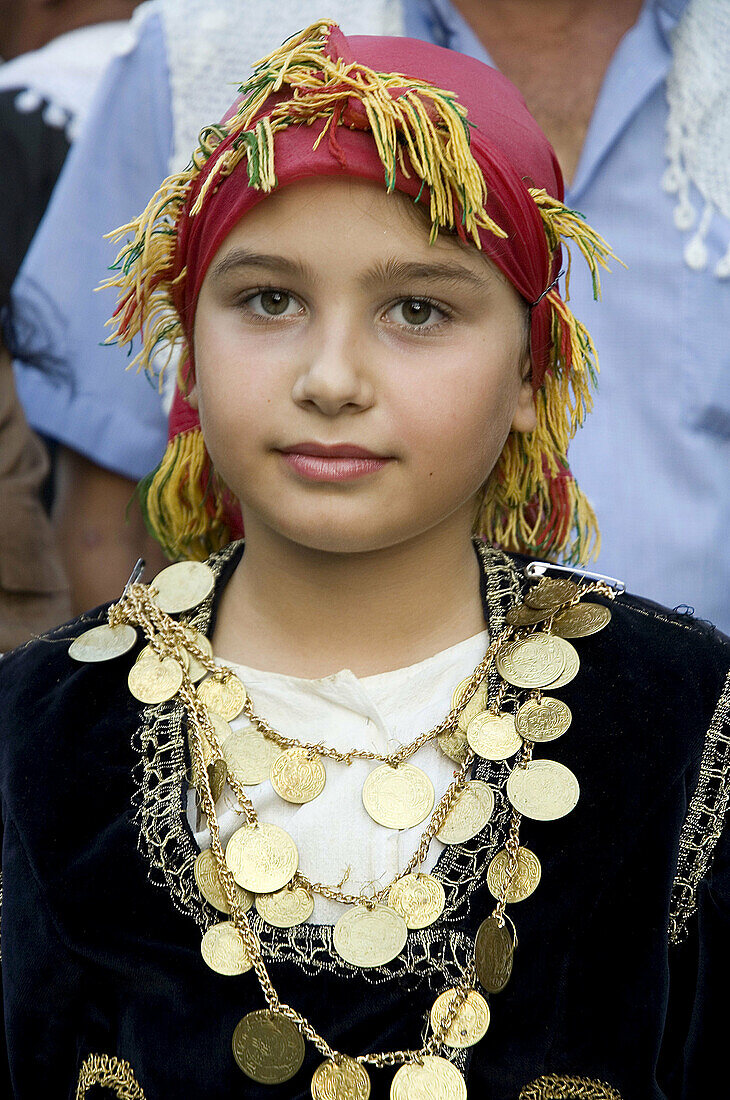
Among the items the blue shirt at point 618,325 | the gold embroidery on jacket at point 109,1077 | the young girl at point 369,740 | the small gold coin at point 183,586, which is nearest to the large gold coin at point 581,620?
the young girl at point 369,740

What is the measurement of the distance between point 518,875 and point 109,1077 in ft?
1.56

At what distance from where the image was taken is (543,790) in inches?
47.5

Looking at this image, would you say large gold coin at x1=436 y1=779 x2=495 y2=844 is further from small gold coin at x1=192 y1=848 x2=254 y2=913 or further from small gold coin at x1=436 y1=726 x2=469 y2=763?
small gold coin at x1=192 y1=848 x2=254 y2=913

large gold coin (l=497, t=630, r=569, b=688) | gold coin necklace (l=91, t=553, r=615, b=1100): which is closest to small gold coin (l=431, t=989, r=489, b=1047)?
gold coin necklace (l=91, t=553, r=615, b=1100)

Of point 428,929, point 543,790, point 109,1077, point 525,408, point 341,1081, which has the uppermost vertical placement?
point 525,408

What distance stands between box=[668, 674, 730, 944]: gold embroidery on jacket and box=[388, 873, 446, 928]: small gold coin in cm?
26

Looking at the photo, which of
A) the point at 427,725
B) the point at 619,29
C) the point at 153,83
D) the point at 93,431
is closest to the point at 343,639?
the point at 427,725

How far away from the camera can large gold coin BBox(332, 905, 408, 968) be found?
1.14m

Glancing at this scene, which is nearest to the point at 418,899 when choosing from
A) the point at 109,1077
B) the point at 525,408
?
the point at 109,1077

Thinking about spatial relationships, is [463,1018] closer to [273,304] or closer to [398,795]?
[398,795]

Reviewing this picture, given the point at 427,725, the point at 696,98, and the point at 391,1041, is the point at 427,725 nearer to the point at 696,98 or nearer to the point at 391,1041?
the point at 391,1041

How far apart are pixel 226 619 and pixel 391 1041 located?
533 mm

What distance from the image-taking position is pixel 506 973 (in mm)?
1139

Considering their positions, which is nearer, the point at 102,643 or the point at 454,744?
the point at 454,744
